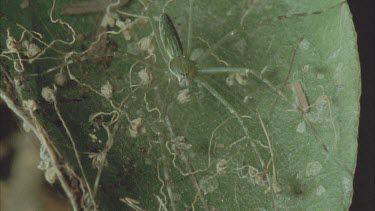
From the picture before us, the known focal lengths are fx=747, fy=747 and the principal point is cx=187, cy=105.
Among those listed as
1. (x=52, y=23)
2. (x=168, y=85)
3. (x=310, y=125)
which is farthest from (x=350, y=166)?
(x=52, y=23)

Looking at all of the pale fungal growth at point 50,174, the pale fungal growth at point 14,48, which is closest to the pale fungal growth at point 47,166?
the pale fungal growth at point 50,174

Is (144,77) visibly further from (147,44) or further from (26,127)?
(26,127)

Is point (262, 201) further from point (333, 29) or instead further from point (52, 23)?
point (52, 23)

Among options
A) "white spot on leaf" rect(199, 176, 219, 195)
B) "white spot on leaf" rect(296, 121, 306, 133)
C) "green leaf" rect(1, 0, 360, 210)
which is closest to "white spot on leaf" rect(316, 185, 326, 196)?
"green leaf" rect(1, 0, 360, 210)

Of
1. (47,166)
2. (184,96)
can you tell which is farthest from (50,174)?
(184,96)

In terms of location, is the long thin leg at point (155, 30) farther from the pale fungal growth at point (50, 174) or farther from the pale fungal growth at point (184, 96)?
the pale fungal growth at point (50, 174)

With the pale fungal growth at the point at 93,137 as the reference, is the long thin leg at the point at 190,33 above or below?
above
